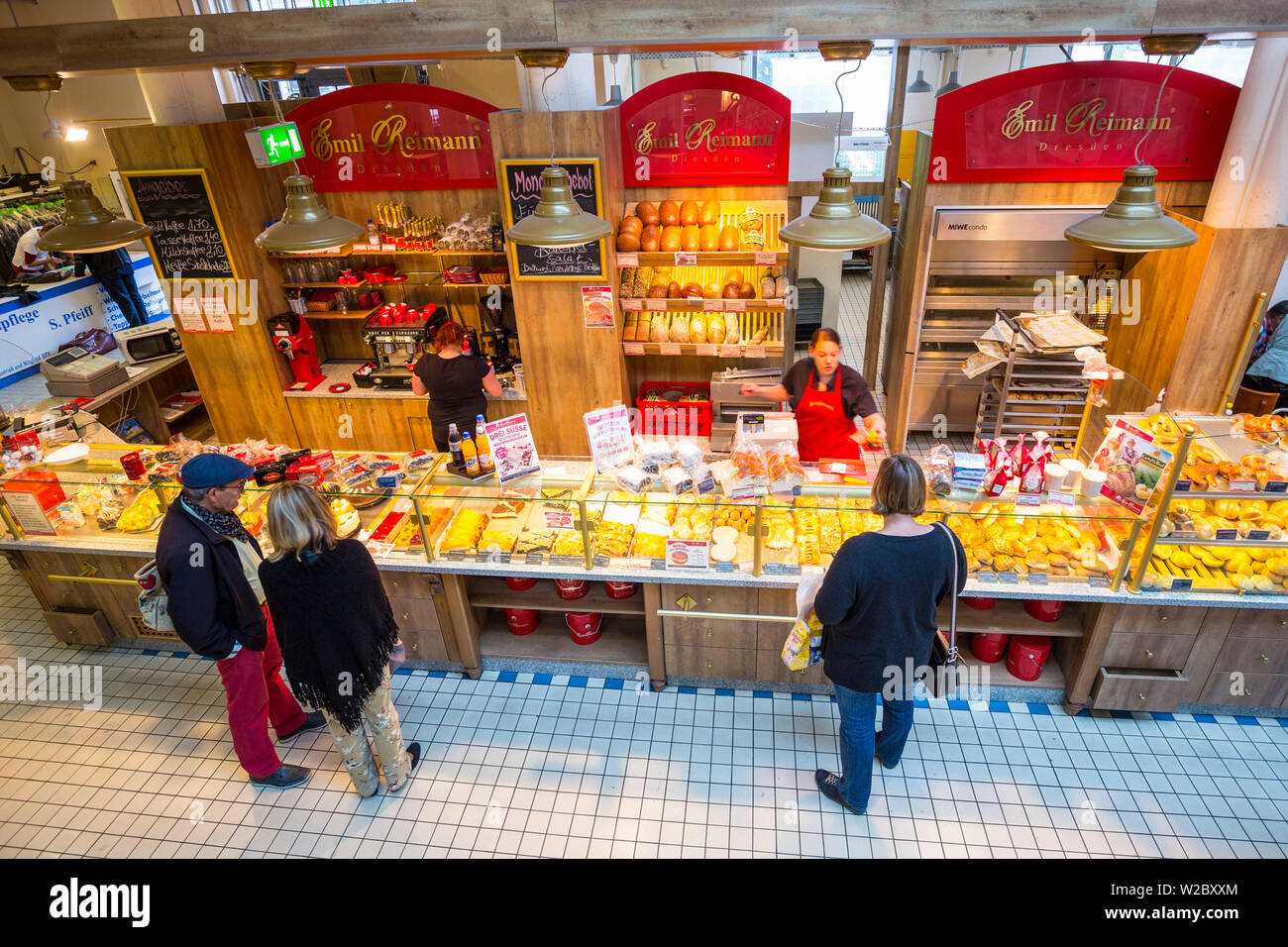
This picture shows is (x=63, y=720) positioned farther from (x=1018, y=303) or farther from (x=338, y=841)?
(x=1018, y=303)

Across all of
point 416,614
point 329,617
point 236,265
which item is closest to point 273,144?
point 236,265

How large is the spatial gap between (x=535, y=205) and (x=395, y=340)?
6.65 ft

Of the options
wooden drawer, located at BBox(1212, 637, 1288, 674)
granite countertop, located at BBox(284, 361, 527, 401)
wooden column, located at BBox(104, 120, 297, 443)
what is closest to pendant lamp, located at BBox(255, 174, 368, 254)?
granite countertop, located at BBox(284, 361, 527, 401)

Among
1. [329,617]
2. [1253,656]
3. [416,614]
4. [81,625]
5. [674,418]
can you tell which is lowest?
[81,625]

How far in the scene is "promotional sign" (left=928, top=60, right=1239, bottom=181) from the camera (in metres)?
5.73

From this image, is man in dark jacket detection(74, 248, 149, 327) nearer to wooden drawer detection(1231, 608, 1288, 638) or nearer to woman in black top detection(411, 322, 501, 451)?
woman in black top detection(411, 322, 501, 451)

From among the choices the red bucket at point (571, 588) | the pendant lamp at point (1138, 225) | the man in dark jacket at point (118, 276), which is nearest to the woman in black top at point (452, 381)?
the red bucket at point (571, 588)

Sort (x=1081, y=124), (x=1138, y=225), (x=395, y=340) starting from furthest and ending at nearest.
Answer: (x=395, y=340) → (x=1081, y=124) → (x=1138, y=225)

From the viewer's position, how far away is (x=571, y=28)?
392 centimetres

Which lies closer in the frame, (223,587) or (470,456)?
(223,587)

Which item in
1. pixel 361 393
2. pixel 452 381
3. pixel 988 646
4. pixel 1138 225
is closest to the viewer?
pixel 1138 225

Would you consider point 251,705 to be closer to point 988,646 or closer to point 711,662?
point 711,662
